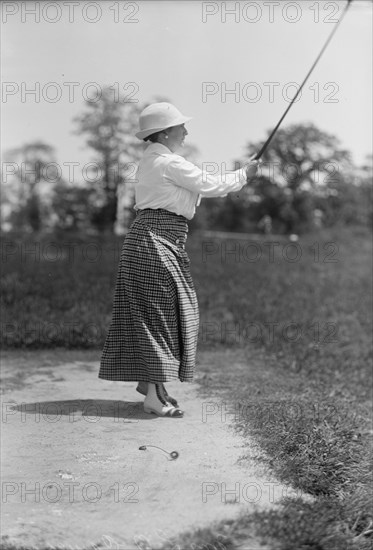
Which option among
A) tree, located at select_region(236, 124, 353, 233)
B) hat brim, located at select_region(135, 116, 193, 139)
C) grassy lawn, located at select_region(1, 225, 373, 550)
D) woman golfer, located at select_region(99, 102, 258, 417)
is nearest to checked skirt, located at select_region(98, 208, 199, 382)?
woman golfer, located at select_region(99, 102, 258, 417)

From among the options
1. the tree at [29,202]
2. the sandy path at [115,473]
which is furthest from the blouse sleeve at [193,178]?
the tree at [29,202]

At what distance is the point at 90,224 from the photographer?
10.8 metres

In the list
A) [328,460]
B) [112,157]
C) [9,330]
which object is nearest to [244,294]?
[112,157]

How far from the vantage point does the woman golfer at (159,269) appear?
467 centimetres

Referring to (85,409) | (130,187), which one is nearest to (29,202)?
(130,187)

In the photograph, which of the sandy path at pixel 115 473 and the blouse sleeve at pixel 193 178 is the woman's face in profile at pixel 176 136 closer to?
the blouse sleeve at pixel 193 178

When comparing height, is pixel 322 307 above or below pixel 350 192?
below

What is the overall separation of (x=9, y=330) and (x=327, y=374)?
2.97 meters

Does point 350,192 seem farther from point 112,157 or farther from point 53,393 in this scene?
point 53,393

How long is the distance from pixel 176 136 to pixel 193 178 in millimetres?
328

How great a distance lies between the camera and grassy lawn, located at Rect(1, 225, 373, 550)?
366 centimetres

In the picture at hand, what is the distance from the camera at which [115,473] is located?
393 centimetres

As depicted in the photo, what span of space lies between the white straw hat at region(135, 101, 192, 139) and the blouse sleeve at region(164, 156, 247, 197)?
0.20m

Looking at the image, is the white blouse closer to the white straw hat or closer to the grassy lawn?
the white straw hat
